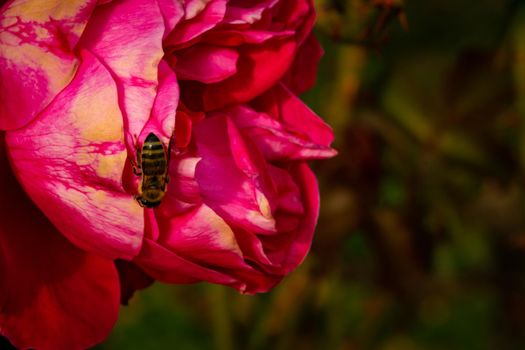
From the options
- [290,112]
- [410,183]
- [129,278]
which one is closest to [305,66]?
[290,112]

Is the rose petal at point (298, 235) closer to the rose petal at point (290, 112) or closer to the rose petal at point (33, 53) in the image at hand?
the rose petal at point (290, 112)

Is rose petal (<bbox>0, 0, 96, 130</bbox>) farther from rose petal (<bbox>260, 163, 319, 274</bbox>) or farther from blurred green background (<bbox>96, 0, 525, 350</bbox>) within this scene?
blurred green background (<bbox>96, 0, 525, 350</bbox>)

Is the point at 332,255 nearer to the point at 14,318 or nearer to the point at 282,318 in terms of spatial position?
the point at 282,318

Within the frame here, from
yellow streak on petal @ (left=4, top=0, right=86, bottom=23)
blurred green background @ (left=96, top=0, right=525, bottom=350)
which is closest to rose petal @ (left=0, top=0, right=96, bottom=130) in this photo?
yellow streak on petal @ (left=4, top=0, right=86, bottom=23)

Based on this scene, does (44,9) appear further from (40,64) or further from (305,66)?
(305,66)

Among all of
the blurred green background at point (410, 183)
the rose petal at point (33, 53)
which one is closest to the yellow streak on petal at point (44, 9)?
the rose petal at point (33, 53)

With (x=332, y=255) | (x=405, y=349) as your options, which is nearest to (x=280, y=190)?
(x=332, y=255)

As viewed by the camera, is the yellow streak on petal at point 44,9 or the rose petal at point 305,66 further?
the rose petal at point 305,66
